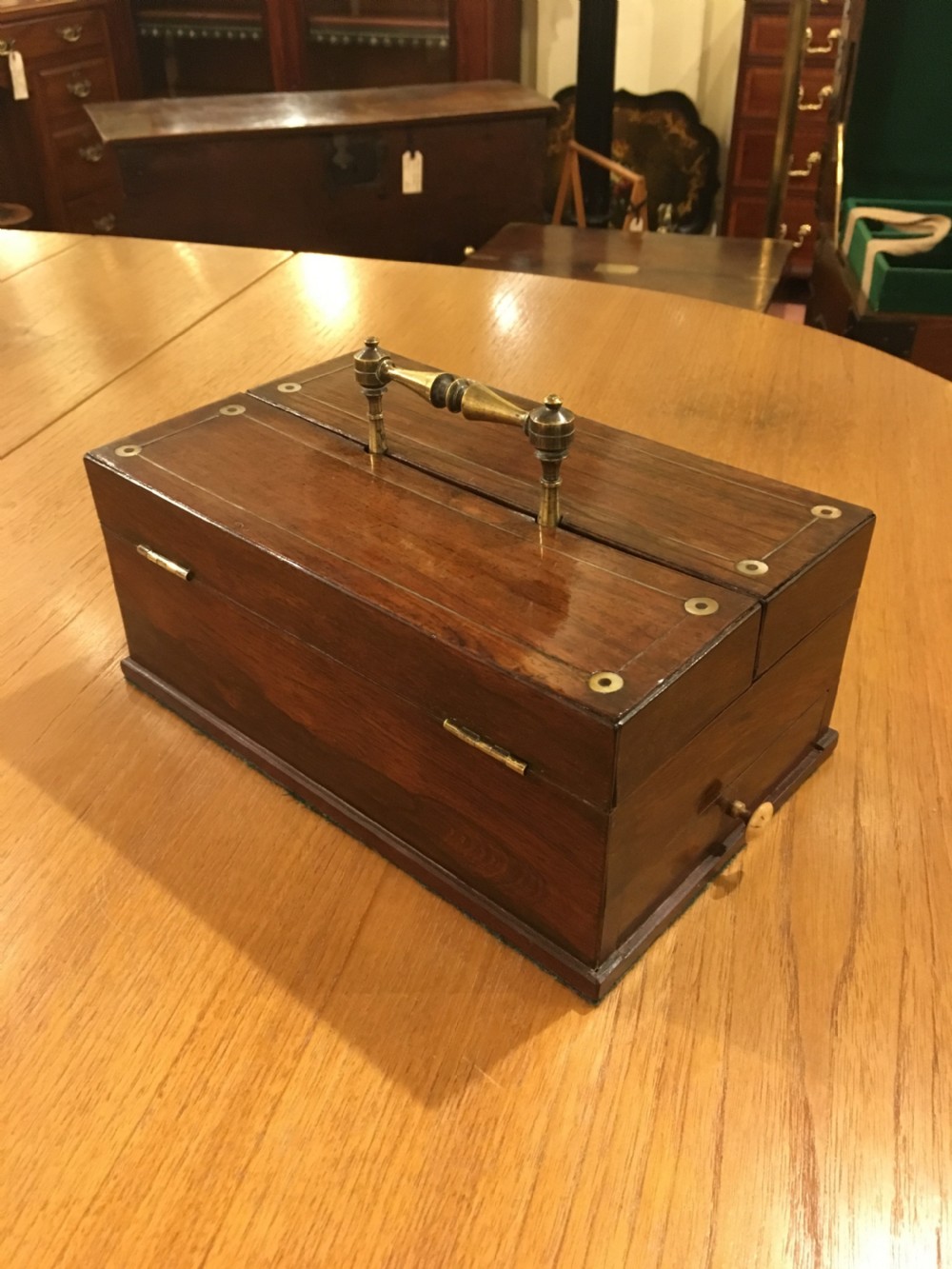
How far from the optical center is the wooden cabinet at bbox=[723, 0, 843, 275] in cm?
318

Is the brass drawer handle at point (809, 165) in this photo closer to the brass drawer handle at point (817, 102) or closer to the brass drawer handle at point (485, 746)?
the brass drawer handle at point (817, 102)

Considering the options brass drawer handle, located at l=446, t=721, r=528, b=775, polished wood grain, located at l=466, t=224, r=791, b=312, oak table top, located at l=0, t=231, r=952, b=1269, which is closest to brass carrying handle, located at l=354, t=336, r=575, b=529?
brass drawer handle, located at l=446, t=721, r=528, b=775

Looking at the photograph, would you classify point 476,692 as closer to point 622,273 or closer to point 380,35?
point 622,273

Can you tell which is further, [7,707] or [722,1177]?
[7,707]

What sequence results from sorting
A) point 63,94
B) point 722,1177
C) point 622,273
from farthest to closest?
1. point 63,94
2. point 622,273
3. point 722,1177

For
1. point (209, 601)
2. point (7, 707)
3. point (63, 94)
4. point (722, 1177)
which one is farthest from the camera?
point (63, 94)

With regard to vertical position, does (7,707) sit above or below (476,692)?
below

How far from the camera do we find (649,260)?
226cm

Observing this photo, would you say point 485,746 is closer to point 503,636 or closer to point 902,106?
point 503,636

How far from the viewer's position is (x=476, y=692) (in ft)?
1.84

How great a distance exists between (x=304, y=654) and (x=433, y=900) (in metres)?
0.17

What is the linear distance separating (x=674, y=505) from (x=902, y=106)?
7.90ft

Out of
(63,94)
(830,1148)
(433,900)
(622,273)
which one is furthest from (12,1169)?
(63,94)

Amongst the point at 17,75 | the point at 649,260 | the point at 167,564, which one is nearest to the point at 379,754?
the point at 167,564
